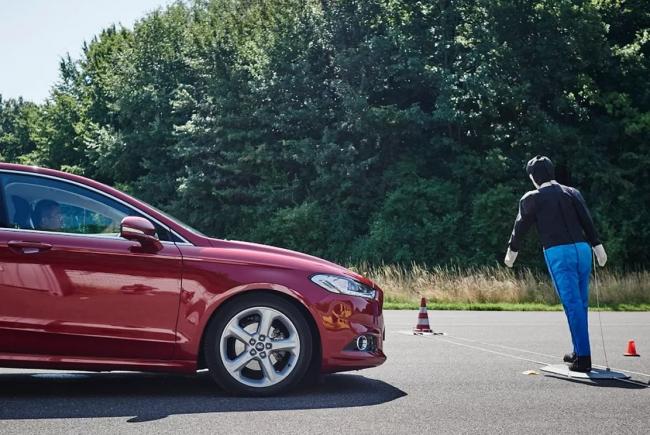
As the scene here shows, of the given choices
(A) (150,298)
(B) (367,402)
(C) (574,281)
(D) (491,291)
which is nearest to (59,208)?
(A) (150,298)

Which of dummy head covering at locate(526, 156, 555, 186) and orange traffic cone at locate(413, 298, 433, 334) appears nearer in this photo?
dummy head covering at locate(526, 156, 555, 186)

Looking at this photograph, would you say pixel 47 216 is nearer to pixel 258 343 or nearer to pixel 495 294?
pixel 258 343

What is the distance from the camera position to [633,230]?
116 feet

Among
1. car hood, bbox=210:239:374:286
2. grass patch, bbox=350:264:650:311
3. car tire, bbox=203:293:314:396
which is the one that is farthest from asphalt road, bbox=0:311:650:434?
grass patch, bbox=350:264:650:311

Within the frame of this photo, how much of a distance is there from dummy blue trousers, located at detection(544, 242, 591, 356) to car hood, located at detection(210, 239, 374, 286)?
1899mm

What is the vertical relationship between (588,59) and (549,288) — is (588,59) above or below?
above

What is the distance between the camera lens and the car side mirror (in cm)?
701

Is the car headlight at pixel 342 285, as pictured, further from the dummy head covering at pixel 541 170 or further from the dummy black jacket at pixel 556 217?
the dummy head covering at pixel 541 170

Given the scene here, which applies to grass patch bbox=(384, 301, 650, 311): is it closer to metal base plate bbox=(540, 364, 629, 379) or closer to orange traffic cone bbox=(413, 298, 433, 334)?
orange traffic cone bbox=(413, 298, 433, 334)

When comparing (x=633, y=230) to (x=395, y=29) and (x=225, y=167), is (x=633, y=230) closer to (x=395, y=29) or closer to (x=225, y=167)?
(x=395, y=29)

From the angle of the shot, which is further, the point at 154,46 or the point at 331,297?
the point at 154,46

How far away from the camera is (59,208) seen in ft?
23.9

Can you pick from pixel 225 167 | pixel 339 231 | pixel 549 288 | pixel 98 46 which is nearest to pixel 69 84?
pixel 98 46

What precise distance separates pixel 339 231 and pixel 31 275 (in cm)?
3418
